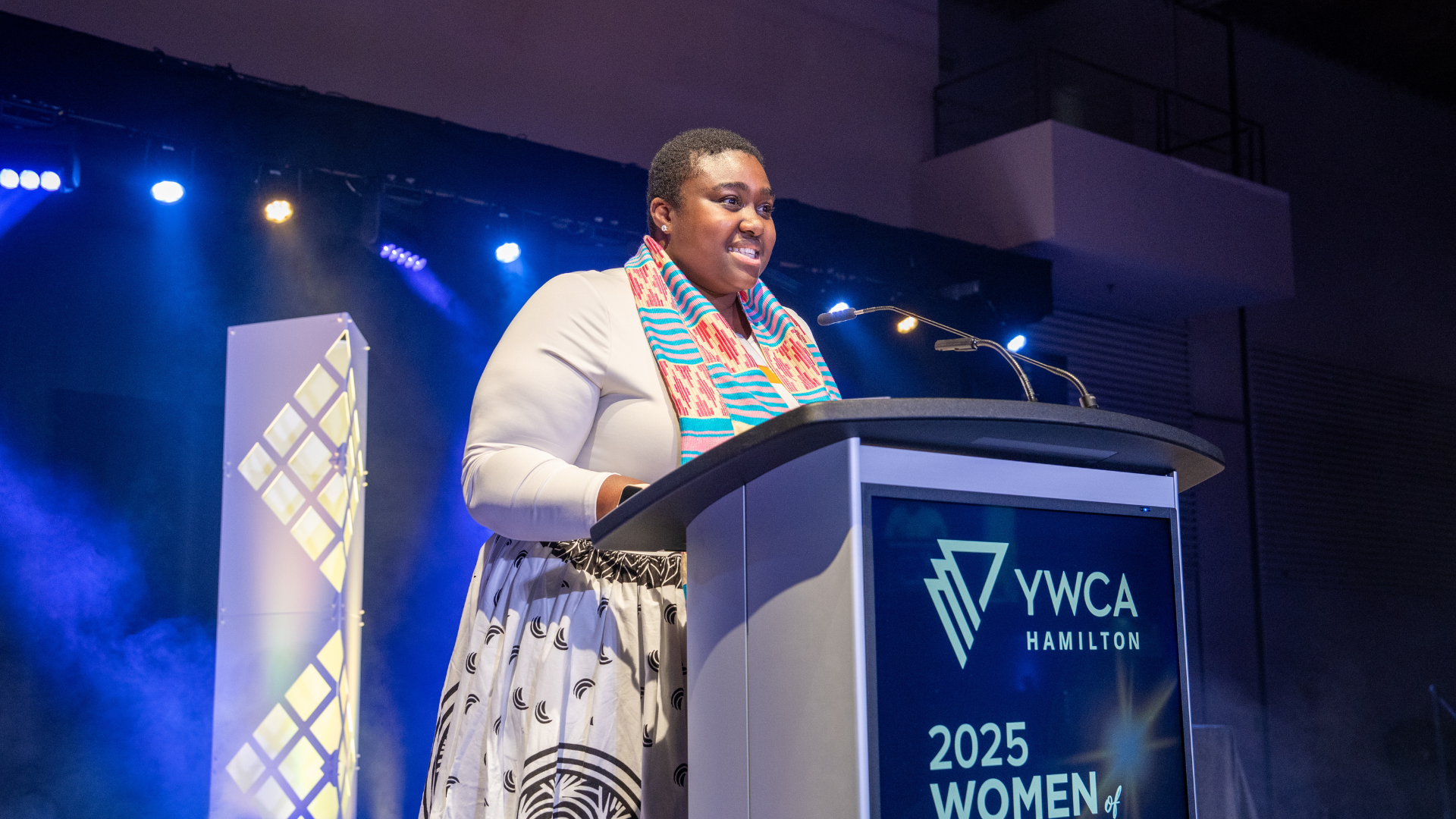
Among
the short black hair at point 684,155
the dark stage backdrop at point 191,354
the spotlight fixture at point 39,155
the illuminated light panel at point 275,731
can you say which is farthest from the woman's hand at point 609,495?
the spotlight fixture at point 39,155

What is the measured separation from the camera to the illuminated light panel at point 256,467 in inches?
155

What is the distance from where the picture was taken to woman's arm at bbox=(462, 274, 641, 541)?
1.11m

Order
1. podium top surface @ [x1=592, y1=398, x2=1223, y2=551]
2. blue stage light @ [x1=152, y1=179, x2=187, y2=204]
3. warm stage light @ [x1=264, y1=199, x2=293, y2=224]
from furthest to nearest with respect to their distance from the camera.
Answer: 1. warm stage light @ [x1=264, y1=199, x2=293, y2=224]
2. blue stage light @ [x1=152, y1=179, x2=187, y2=204]
3. podium top surface @ [x1=592, y1=398, x2=1223, y2=551]

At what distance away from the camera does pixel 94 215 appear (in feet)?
15.6

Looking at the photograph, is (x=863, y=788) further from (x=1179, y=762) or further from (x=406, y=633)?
(x=406, y=633)

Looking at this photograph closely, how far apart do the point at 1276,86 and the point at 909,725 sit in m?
8.81

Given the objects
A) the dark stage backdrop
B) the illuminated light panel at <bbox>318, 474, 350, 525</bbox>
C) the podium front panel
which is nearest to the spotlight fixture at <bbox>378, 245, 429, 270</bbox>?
the dark stage backdrop

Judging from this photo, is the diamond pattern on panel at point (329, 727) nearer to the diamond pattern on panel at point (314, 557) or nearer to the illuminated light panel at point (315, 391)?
the diamond pattern on panel at point (314, 557)

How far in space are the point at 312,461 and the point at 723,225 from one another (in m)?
2.86

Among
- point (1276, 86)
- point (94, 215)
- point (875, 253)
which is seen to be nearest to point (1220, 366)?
point (1276, 86)

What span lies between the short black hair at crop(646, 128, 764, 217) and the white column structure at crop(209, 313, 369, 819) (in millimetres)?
2617

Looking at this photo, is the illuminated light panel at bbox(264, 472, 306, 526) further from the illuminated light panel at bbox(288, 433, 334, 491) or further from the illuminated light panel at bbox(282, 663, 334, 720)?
the illuminated light panel at bbox(282, 663, 334, 720)

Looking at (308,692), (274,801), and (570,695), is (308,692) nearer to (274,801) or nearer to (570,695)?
(274,801)

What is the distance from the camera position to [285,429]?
403 centimetres
